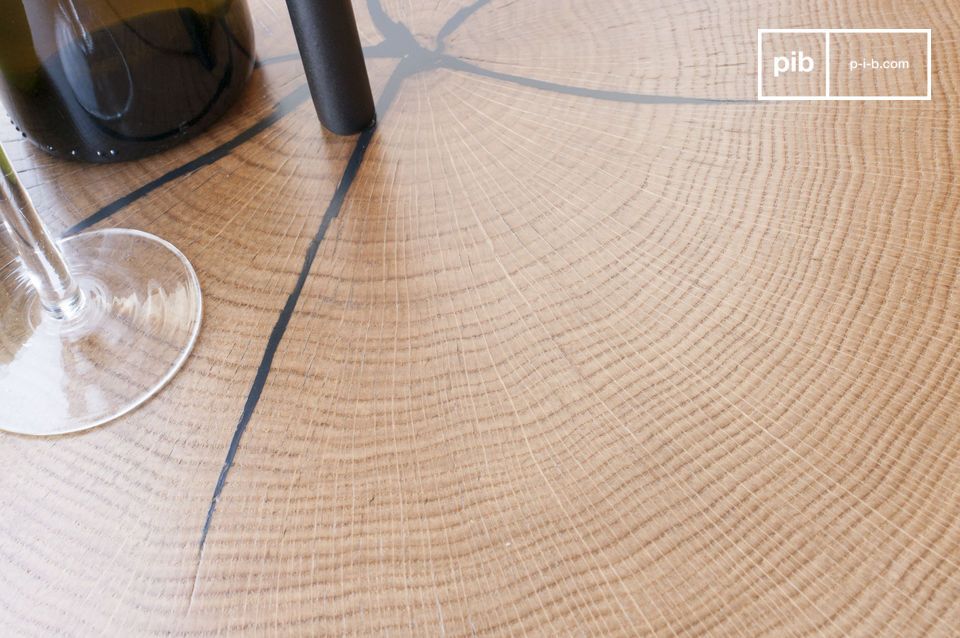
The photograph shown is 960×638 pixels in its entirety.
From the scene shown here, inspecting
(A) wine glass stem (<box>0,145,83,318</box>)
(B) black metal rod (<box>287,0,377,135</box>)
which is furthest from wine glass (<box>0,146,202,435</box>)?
(B) black metal rod (<box>287,0,377,135</box>)

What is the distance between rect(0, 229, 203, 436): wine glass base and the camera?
51cm

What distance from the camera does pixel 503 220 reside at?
1.89 ft

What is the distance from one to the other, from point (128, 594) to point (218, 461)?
0.26 ft

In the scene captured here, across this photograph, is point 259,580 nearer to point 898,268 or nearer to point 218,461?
point 218,461

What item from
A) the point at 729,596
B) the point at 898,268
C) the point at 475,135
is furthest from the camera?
the point at 475,135

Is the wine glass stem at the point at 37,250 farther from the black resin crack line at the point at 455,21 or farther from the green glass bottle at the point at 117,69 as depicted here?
the black resin crack line at the point at 455,21

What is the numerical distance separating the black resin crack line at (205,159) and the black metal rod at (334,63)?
41 millimetres

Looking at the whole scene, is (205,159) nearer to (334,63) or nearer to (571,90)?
(334,63)

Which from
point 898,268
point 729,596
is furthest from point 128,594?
point 898,268

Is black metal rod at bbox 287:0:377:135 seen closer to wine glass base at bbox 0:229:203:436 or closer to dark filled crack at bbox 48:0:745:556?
dark filled crack at bbox 48:0:745:556

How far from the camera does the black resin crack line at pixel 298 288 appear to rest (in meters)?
0.47

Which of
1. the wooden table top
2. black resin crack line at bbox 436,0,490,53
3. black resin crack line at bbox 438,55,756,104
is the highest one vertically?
black resin crack line at bbox 436,0,490,53

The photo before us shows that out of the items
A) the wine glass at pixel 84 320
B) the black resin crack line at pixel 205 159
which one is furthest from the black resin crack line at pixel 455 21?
the wine glass at pixel 84 320

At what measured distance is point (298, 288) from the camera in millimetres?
552
